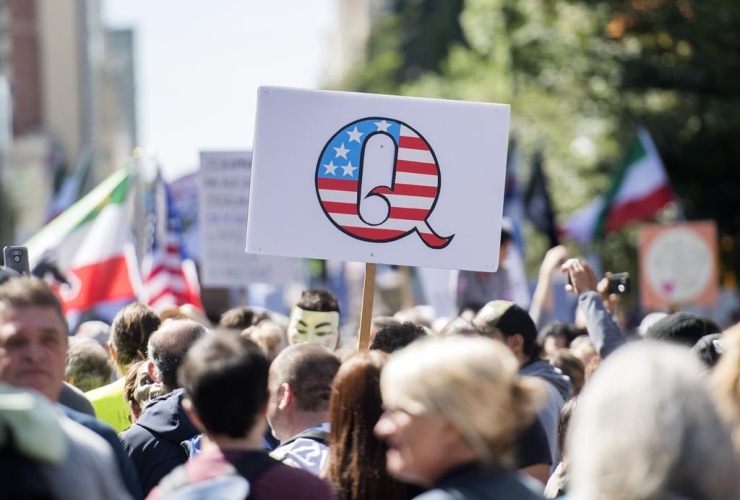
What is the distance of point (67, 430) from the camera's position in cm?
303

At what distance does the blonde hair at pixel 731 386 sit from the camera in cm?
338

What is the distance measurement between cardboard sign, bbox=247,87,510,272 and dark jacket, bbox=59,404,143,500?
2.02 meters

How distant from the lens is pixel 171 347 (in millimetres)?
5086

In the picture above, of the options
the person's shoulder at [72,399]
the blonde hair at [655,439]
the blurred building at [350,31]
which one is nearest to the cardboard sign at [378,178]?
the person's shoulder at [72,399]

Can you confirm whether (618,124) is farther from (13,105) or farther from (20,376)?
(13,105)

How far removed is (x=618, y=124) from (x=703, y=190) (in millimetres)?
1942

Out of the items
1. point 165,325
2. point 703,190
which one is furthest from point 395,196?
point 703,190

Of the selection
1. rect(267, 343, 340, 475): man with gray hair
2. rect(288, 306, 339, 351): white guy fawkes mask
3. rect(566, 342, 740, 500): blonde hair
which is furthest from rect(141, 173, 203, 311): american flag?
rect(566, 342, 740, 500): blonde hair

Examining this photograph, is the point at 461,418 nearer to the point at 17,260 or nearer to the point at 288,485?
the point at 288,485

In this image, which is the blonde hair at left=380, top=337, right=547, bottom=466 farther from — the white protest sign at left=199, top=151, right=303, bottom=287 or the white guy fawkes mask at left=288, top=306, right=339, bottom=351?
the white protest sign at left=199, top=151, right=303, bottom=287

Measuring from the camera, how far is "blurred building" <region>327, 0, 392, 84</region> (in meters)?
115

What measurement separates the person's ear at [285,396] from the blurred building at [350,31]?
103697mm

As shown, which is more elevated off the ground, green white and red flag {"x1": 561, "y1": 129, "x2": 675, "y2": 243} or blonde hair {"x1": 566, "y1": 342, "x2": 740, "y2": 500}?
blonde hair {"x1": 566, "y1": 342, "x2": 740, "y2": 500}

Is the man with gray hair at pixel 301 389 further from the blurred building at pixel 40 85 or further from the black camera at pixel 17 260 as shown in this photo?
the blurred building at pixel 40 85
